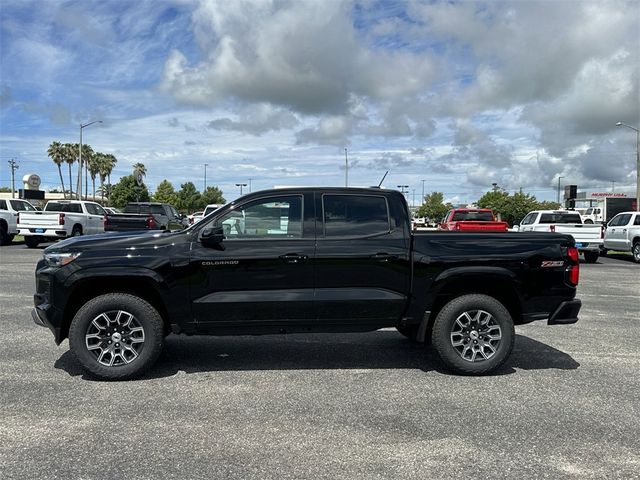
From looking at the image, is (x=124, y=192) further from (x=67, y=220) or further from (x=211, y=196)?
(x=67, y=220)

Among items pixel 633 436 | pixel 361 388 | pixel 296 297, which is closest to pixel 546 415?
pixel 633 436

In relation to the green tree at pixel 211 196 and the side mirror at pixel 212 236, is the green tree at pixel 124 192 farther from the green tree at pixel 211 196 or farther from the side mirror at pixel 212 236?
the side mirror at pixel 212 236

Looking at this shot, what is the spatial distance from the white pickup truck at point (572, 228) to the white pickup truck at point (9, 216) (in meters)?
19.1

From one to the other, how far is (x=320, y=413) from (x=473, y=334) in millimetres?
1903

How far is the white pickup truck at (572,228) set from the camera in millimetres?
17781

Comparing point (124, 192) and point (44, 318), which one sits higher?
point (124, 192)

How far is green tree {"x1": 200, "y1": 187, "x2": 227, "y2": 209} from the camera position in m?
106

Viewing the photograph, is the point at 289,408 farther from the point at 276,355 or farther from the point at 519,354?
the point at 519,354

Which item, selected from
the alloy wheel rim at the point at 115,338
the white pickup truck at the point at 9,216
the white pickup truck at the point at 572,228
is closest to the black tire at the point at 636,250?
the white pickup truck at the point at 572,228

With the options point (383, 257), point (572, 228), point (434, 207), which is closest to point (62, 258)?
point (383, 257)

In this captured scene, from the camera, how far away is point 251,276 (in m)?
5.25

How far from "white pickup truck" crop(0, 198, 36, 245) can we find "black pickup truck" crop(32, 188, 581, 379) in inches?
738

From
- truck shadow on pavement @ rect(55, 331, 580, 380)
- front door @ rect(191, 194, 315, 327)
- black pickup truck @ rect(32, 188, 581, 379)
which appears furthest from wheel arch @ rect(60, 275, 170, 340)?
truck shadow on pavement @ rect(55, 331, 580, 380)

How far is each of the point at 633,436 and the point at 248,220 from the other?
368 centimetres
